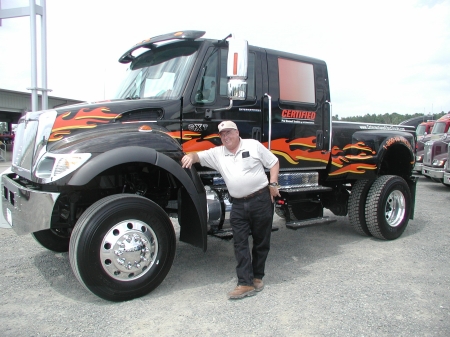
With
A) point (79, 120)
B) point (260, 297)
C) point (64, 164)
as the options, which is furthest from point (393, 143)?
point (64, 164)

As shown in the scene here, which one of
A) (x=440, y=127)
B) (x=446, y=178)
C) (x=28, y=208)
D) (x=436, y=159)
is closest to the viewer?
(x=28, y=208)

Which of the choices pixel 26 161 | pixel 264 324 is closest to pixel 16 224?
pixel 26 161

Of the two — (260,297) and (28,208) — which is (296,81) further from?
(28,208)

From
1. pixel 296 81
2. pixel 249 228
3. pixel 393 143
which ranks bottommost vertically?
pixel 249 228

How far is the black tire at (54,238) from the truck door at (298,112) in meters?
2.54

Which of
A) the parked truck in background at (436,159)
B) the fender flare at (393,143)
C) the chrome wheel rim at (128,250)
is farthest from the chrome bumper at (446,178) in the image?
the chrome wheel rim at (128,250)

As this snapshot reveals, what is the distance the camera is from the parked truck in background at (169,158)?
347cm

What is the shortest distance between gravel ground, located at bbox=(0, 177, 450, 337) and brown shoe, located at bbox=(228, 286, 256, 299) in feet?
0.23

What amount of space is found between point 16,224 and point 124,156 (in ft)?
3.93

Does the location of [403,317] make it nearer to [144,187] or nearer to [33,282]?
[144,187]

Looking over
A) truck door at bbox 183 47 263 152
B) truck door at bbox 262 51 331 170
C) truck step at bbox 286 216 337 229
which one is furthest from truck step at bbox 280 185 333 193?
truck door at bbox 183 47 263 152

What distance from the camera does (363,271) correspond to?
14.8 ft

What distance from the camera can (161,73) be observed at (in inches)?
176

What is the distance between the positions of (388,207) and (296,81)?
8.12ft
